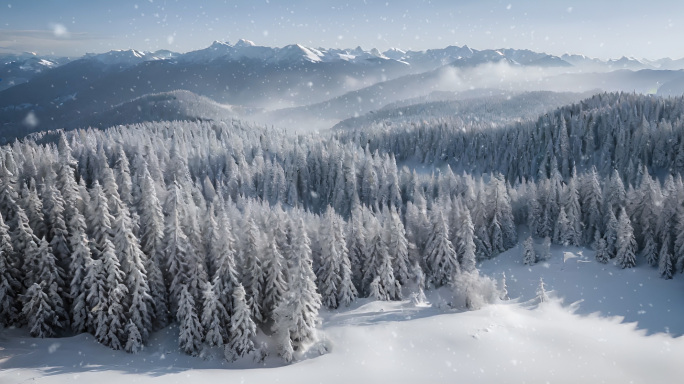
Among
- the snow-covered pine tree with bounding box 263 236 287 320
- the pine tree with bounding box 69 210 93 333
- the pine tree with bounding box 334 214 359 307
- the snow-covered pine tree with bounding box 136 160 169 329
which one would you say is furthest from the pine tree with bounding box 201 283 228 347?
the pine tree with bounding box 334 214 359 307

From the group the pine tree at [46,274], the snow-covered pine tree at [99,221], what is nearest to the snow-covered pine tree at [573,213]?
the snow-covered pine tree at [99,221]

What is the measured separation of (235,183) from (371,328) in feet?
256

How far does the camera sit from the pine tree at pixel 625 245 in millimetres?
53188

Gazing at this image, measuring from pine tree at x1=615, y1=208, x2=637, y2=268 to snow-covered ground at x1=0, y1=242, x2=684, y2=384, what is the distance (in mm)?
8674

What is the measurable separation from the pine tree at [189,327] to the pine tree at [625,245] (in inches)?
2073

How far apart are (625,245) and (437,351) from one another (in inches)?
1415

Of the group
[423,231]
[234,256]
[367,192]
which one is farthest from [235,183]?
[234,256]

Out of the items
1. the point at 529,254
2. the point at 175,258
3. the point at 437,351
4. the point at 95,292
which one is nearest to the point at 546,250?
the point at 529,254

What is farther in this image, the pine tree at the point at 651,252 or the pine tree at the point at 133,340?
the pine tree at the point at 651,252

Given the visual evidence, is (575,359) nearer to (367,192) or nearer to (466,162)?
(367,192)

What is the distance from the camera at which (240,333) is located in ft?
114

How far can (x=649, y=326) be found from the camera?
131 feet

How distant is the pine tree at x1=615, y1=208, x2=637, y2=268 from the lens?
53.2 m

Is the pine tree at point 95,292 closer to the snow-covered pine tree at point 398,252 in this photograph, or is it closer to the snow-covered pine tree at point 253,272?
the snow-covered pine tree at point 253,272
